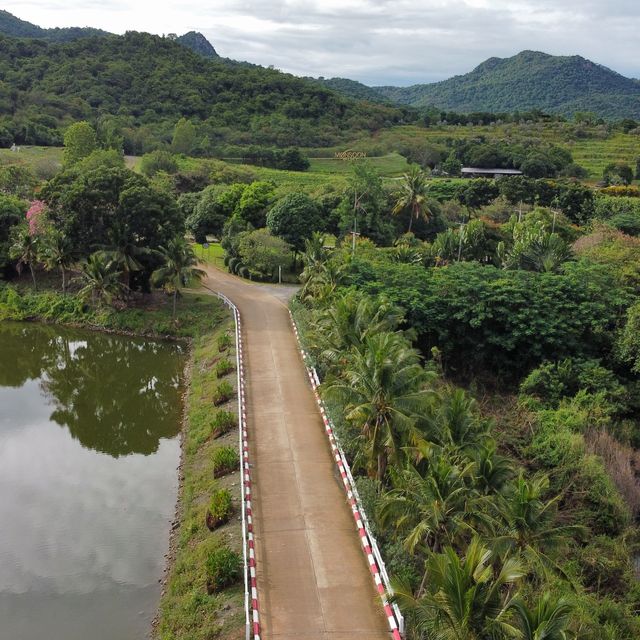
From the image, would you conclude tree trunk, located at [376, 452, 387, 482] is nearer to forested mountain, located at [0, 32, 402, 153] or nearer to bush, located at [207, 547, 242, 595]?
bush, located at [207, 547, 242, 595]

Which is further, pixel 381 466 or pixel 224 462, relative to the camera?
pixel 224 462

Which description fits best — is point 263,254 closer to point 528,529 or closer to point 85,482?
point 85,482

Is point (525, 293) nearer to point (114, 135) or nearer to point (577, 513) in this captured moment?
point (577, 513)

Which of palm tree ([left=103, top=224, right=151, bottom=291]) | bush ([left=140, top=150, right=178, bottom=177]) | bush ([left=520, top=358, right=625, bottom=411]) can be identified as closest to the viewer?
bush ([left=520, top=358, right=625, bottom=411])

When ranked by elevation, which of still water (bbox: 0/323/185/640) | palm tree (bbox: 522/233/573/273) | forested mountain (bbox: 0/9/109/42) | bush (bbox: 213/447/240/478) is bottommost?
still water (bbox: 0/323/185/640)

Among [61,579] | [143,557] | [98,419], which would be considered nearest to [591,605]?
[143,557]

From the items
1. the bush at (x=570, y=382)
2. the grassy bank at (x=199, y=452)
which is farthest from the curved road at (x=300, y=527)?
the bush at (x=570, y=382)

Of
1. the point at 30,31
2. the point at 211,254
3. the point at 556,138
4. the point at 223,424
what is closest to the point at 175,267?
the point at 223,424

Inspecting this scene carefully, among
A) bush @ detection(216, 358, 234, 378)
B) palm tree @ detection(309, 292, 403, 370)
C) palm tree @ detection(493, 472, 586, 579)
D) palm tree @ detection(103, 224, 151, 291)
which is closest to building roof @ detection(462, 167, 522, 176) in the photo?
palm tree @ detection(103, 224, 151, 291)
